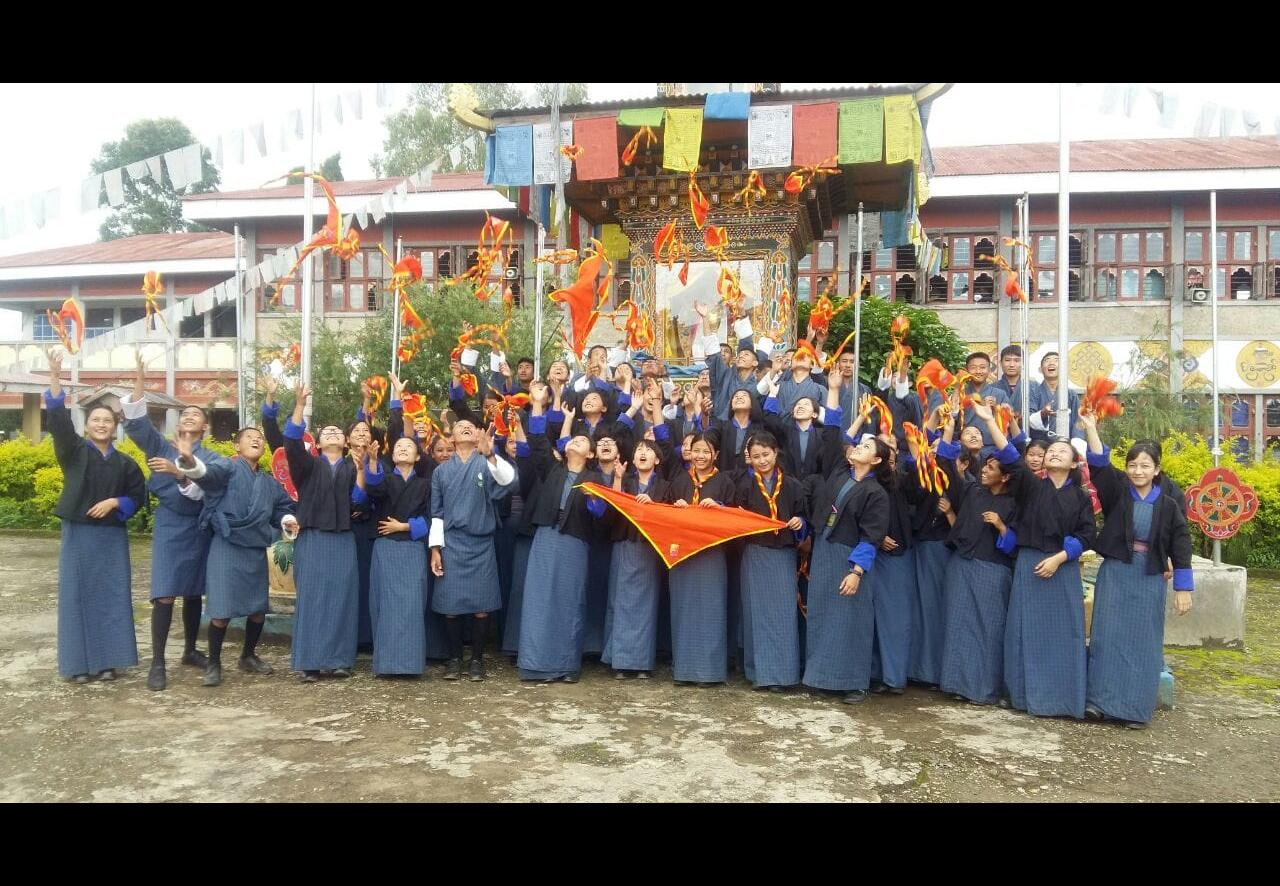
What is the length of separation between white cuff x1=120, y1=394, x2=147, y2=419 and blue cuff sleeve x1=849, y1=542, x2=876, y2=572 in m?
4.33

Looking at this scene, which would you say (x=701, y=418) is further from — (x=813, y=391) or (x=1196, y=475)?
(x=1196, y=475)

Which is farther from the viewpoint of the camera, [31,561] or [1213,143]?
[1213,143]

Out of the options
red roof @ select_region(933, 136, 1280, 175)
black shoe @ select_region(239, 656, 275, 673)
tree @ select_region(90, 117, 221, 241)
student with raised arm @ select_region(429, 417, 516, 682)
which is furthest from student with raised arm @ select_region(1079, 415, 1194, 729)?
tree @ select_region(90, 117, 221, 241)

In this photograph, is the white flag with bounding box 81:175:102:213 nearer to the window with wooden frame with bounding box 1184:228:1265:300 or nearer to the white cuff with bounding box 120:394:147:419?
the white cuff with bounding box 120:394:147:419

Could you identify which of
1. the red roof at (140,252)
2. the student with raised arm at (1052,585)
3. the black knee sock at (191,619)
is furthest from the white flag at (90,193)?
the red roof at (140,252)

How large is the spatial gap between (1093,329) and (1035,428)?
43.2ft

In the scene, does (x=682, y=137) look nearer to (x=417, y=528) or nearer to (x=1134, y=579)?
(x=417, y=528)

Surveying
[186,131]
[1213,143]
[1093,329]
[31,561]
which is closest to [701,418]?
[31,561]

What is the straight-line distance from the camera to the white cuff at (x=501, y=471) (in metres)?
5.89

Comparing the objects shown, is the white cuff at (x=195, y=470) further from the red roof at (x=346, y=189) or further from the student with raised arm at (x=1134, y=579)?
the red roof at (x=346, y=189)

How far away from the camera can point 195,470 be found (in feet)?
18.1

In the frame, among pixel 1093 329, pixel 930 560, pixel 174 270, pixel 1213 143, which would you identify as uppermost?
pixel 1213 143

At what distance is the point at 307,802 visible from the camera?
385 cm

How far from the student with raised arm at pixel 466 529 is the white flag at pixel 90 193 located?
3674mm
